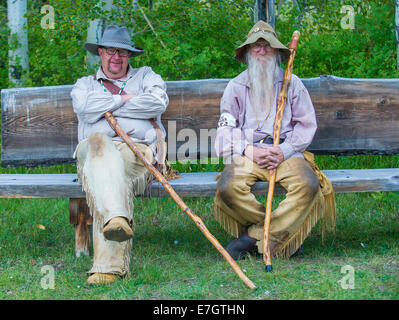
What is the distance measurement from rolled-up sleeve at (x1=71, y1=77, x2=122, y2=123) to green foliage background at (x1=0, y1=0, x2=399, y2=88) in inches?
85.7

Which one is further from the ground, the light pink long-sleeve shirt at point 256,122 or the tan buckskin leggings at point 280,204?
the light pink long-sleeve shirt at point 256,122

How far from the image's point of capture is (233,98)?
455cm

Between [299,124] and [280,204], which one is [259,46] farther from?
[280,204]

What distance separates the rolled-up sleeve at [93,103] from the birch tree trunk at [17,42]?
304cm

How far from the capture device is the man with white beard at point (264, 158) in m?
4.19

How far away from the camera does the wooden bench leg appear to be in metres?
4.50

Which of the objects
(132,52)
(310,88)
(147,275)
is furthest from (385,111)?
(147,275)

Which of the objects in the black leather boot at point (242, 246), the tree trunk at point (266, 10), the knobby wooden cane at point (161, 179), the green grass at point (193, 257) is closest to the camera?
the green grass at point (193, 257)

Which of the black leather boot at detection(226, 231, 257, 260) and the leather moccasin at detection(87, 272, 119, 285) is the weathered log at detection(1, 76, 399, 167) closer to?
the black leather boot at detection(226, 231, 257, 260)

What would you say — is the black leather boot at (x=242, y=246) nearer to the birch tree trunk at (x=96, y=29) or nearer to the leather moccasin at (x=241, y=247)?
the leather moccasin at (x=241, y=247)

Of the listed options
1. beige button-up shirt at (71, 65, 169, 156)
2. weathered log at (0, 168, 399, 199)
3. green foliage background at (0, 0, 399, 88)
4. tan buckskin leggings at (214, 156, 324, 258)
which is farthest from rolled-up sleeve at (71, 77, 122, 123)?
green foliage background at (0, 0, 399, 88)

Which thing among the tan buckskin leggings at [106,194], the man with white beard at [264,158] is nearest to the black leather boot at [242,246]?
the man with white beard at [264,158]
